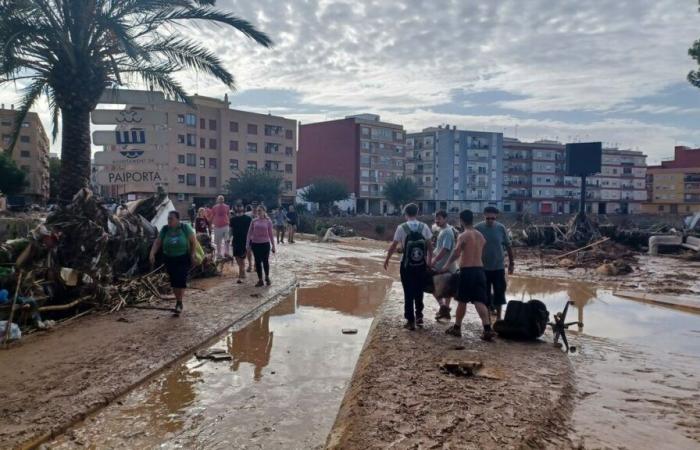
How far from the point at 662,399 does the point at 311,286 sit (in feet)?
28.5

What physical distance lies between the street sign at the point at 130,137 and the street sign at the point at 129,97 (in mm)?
1096

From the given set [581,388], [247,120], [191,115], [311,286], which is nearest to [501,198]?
[247,120]

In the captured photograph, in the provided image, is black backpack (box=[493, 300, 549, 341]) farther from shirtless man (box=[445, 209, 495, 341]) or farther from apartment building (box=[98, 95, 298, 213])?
apartment building (box=[98, 95, 298, 213])

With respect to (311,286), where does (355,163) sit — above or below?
above

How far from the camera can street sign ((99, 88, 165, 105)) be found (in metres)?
12.2

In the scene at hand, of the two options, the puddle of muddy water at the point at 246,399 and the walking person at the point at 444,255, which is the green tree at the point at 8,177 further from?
the walking person at the point at 444,255

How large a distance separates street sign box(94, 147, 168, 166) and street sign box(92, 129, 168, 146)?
0.17 metres

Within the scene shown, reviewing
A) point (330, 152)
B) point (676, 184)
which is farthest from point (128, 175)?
point (676, 184)

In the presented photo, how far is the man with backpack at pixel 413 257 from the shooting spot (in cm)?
743

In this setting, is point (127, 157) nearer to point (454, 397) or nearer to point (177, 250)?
point (177, 250)

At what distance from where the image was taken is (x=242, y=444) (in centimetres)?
426

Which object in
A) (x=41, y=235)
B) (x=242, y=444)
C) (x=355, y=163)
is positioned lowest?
(x=242, y=444)

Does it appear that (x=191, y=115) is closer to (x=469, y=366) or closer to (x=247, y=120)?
(x=247, y=120)

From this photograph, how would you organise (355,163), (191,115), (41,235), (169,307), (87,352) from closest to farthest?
(87,352) → (41,235) → (169,307) → (191,115) → (355,163)
